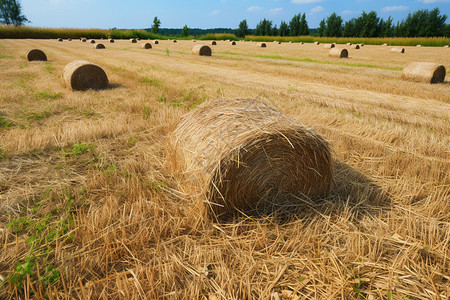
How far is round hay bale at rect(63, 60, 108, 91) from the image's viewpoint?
8.74 metres

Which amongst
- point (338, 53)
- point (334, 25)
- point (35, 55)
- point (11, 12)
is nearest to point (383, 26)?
point (334, 25)

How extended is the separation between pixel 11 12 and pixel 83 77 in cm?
10841

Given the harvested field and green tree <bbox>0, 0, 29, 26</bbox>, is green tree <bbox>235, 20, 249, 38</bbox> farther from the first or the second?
the harvested field

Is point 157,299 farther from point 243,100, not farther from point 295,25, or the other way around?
point 295,25

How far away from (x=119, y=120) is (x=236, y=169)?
3.99 metres

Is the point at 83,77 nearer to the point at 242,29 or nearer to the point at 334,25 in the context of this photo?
the point at 334,25

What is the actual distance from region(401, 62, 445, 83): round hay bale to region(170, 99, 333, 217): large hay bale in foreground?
10552mm

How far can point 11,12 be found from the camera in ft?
283

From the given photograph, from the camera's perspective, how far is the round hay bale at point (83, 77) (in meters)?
8.74

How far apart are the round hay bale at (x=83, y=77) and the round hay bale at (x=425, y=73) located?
480 inches

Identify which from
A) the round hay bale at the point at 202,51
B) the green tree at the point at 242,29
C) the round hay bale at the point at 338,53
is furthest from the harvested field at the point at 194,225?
the green tree at the point at 242,29

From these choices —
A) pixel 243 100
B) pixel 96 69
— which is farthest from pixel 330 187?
pixel 96 69

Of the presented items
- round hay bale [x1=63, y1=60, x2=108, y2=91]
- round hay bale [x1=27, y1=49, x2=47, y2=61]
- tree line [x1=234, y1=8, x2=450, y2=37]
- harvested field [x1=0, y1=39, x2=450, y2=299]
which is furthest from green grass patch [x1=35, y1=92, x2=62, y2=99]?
tree line [x1=234, y1=8, x2=450, y2=37]

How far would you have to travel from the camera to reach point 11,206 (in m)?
3.06
